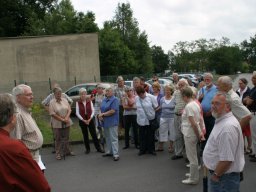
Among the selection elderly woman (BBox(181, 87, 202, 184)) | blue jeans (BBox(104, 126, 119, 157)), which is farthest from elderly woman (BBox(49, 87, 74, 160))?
elderly woman (BBox(181, 87, 202, 184))

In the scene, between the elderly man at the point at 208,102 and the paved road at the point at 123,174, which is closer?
the paved road at the point at 123,174

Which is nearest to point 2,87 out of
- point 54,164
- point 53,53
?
point 53,53

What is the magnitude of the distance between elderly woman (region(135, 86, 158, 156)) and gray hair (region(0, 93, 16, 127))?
22.0 ft

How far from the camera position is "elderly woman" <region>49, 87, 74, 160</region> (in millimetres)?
9359

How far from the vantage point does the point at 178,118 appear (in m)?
8.54

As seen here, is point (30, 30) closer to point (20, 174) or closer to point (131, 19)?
point (131, 19)

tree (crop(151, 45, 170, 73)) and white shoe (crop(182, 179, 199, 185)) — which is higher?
tree (crop(151, 45, 170, 73))

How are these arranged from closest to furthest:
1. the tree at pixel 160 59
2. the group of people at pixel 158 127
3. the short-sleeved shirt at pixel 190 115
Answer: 1. the group of people at pixel 158 127
2. the short-sleeved shirt at pixel 190 115
3. the tree at pixel 160 59

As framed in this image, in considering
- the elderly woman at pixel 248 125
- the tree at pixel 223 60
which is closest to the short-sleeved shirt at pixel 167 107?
the elderly woman at pixel 248 125

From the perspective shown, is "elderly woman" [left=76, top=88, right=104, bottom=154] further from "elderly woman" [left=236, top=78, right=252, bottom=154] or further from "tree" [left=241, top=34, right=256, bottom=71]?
"tree" [left=241, top=34, right=256, bottom=71]

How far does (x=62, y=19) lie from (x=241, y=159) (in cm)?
4953

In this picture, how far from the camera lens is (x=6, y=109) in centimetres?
280

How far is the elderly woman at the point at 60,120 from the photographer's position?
9.36m

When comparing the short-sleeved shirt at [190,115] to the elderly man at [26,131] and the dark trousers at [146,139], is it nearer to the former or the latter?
the dark trousers at [146,139]
